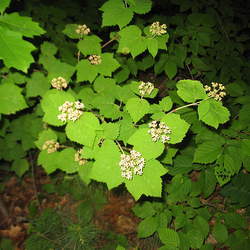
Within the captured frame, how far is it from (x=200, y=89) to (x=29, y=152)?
3.48 m

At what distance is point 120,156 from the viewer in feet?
6.04

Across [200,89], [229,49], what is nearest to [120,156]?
[200,89]

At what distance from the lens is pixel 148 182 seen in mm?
1813

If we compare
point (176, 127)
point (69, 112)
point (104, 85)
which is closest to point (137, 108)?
point (176, 127)

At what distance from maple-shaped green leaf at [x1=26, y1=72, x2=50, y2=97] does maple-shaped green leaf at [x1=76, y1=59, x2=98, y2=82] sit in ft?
2.16

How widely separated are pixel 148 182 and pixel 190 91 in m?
0.89

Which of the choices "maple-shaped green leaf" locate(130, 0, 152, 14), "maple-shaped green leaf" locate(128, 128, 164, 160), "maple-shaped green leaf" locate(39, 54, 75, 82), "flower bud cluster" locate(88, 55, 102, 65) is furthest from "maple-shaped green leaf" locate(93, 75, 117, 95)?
"maple-shaped green leaf" locate(128, 128, 164, 160)

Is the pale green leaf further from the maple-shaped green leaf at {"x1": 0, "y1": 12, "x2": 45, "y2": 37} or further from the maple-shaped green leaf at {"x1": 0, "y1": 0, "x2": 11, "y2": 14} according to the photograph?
the maple-shaped green leaf at {"x1": 0, "y1": 0, "x2": 11, "y2": 14}

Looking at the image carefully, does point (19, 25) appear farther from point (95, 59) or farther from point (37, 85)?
point (37, 85)

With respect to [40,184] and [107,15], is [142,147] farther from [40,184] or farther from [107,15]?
[40,184]

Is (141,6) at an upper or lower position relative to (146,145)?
upper

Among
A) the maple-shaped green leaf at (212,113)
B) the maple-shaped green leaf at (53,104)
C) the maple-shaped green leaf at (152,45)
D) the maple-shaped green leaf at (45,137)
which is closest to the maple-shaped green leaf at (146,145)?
the maple-shaped green leaf at (212,113)

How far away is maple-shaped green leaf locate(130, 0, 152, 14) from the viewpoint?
7.30 feet

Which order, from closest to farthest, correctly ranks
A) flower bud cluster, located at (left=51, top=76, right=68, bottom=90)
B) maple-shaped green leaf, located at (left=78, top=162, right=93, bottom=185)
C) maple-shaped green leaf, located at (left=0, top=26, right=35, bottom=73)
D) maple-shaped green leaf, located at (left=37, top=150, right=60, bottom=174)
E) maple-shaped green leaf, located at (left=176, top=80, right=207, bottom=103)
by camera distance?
maple-shaped green leaf, located at (left=0, top=26, right=35, bottom=73) < maple-shaped green leaf, located at (left=176, top=80, right=207, bottom=103) < flower bud cluster, located at (left=51, top=76, right=68, bottom=90) < maple-shaped green leaf, located at (left=78, top=162, right=93, bottom=185) < maple-shaped green leaf, located at (left=37, top=150, right=60, bottom=174)
